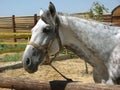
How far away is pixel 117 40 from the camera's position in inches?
145

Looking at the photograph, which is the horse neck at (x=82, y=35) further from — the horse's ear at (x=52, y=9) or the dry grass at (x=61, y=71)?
the dry grass at (x=61, y=71)

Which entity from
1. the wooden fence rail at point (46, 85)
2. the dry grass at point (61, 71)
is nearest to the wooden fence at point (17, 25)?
the dry grass at point (61, 71)

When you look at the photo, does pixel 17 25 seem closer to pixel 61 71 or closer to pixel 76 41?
pixel 61 71

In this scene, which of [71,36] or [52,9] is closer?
[52,9]

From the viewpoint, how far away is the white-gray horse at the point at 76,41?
3.65 meters

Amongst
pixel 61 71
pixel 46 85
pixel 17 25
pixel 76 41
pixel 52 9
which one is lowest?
pixel 61 71

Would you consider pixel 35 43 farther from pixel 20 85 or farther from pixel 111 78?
pixel 111 78

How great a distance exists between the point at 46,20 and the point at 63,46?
0.39 m

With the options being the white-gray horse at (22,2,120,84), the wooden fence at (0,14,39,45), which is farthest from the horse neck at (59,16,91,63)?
the wooden fence at (0,14,39,45)

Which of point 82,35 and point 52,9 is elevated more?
point 52,9

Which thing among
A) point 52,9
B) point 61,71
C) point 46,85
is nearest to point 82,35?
point 52,9

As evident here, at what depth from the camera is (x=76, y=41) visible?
3824 millimetres

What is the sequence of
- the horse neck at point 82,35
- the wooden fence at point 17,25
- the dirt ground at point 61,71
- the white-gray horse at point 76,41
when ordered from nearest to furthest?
the white-gray horse at point 76,41, the horse neck at point 82,35, the dirt ground at point 61,71, the wooden fence at point 17,25

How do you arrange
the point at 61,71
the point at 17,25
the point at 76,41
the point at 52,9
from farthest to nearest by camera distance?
1. the point at 17,25
2. the point at 61,71
3. the point at 76,41
4. the point at 52,9
